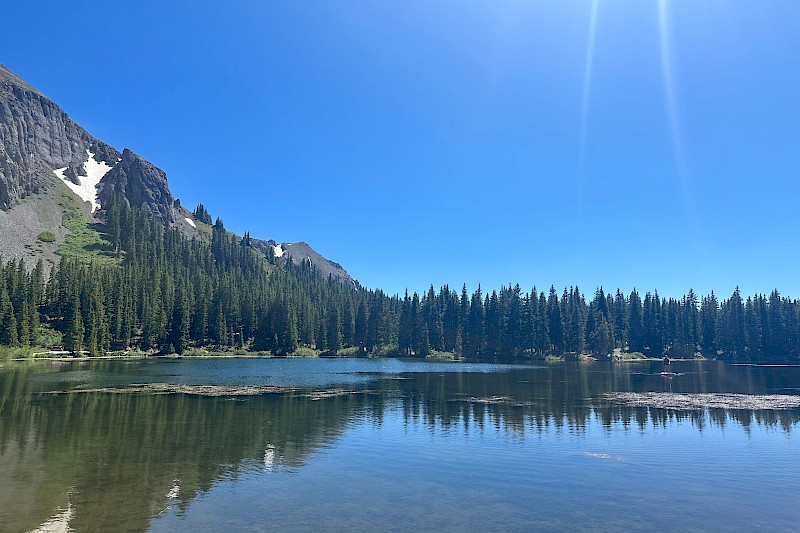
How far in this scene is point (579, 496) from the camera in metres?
24.7

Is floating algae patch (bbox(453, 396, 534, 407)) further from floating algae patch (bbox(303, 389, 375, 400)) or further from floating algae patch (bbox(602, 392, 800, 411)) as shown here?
floating algae patch (bbox(303, 389, 375, 400))

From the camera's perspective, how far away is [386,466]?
30.2 m

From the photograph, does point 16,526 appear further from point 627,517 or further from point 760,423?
point 760,423

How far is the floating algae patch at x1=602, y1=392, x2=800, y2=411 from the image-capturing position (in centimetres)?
5862

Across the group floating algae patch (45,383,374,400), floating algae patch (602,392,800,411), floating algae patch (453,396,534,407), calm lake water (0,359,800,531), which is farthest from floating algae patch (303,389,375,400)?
floating algae patch (602,392,800,411)

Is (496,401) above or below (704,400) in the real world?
below

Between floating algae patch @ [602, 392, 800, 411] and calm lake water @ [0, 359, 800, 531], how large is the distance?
3.58 metres

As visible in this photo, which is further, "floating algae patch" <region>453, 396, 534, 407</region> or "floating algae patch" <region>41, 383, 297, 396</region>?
"floating algae patch" <region>41, 383, 297, 396</region>

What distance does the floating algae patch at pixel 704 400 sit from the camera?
5862 centimetres

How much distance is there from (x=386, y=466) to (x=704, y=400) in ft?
176

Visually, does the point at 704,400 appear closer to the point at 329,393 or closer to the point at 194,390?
the point at 329,393

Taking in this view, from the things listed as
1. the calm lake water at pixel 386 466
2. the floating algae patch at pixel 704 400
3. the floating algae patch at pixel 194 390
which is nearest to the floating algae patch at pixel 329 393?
the floating algae patch at pixel 194 390

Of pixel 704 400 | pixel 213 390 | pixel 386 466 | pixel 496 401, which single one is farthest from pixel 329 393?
pixel 704 400

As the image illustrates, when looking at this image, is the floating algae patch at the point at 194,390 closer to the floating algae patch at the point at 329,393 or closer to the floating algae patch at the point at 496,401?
the floating algae patch at the point at 329,393
